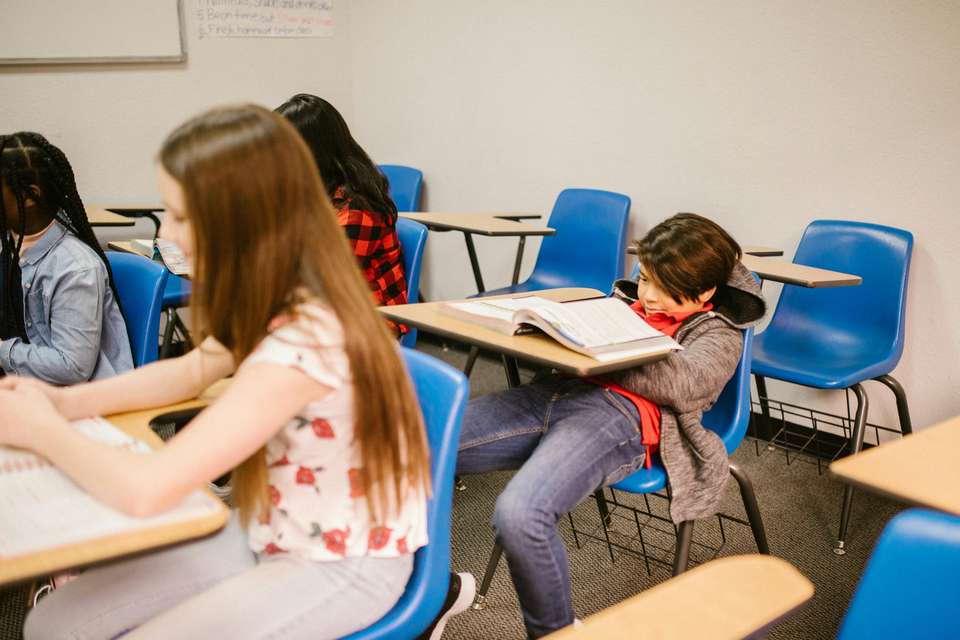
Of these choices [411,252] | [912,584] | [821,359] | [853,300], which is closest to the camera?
[912,584]

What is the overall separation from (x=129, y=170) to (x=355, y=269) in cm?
344

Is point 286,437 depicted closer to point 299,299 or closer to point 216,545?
point 299,299

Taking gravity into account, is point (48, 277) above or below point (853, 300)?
above

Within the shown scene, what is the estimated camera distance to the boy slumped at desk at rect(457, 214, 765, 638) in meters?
1.38

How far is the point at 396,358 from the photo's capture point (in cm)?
94

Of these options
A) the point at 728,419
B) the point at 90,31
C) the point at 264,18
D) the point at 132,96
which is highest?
the point at 264,18

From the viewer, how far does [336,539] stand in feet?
3.23

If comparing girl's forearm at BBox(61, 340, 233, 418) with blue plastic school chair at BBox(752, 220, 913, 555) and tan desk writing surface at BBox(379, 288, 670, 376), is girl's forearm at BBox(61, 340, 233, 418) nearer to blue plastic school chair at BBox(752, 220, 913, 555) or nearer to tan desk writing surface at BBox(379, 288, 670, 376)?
tan desk writing surface at BBox(379, 288, 670, 376)

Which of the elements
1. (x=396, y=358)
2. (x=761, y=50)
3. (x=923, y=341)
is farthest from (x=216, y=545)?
(x=761, y=50)

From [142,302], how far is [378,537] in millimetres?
1080

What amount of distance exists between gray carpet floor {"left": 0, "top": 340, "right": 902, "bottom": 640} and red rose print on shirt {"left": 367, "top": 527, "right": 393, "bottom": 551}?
872 millimetres

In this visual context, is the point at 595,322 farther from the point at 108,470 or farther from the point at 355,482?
the point at 108,470

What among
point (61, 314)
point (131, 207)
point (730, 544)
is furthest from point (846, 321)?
point (131, 207)

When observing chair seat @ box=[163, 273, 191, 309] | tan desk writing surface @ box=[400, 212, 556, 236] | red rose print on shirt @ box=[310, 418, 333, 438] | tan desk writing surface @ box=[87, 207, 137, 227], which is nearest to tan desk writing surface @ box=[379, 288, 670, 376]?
red rose print on shirt @ box=[310, 418, 333, 438]
